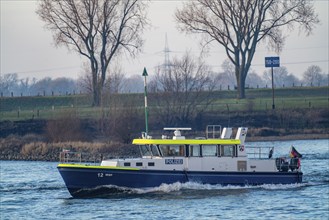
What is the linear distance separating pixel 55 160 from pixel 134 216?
35.0m

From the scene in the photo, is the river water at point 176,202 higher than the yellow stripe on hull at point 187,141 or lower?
lower

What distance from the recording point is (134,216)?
50.9 metres

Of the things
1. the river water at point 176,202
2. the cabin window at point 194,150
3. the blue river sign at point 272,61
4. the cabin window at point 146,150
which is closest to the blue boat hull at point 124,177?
the river water at point 176,202

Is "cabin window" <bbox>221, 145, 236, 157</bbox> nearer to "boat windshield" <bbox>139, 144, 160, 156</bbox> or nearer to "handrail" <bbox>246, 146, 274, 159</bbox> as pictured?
"handrail" <bbox>246, 146, 274, 159</bbox>

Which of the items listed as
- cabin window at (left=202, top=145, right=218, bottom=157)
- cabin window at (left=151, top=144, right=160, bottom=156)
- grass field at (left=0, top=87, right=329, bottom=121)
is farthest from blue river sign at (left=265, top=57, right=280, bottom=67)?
cabin window at (left=151, top=144, right=160, bottom=156)

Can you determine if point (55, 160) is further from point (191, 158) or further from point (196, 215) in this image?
point (196, 215)

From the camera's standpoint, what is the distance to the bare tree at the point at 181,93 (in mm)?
107062

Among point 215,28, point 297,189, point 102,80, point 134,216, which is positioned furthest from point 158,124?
point 134,216

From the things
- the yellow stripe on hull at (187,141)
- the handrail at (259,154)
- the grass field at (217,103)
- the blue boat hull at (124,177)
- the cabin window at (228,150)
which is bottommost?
the blue boat hull at (124,177)

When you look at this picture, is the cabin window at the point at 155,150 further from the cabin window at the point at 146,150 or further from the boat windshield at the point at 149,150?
the cabin window at the point at 146,150

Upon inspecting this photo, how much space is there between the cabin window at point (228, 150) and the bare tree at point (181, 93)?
46148mm

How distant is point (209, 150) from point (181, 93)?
49765mm

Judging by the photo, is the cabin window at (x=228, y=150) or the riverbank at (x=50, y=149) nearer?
the cabin window at (x=228, y=150)

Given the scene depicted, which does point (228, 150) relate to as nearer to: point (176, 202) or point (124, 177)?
point (176, 202)
